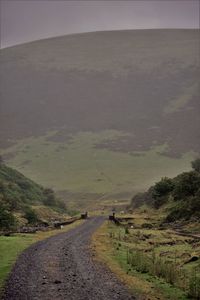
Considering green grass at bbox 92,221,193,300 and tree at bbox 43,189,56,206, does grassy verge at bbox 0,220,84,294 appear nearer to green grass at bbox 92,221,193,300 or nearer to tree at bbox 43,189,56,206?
green grass at bbox 92,221,193,300

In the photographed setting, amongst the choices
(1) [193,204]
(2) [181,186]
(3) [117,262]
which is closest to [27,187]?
(2) [181,186]

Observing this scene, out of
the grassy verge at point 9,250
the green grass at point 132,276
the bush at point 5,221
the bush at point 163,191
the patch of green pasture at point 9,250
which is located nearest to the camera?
the green grass at point 132,276

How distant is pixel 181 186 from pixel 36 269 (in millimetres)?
37053

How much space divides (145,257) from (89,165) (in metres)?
140

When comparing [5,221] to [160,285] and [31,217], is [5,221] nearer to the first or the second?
[31,217]

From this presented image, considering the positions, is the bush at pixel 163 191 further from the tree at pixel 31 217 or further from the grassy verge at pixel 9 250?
the grassy verge at pixel 9 250

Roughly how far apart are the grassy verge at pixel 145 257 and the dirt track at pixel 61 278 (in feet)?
2.54

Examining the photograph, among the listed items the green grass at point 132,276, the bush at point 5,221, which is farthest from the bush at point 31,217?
the green grass at point 132,276

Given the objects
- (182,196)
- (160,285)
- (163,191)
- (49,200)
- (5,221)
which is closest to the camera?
(160,285)

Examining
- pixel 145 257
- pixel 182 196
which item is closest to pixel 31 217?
pixel 182 196

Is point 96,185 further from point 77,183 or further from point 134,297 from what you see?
point 134,297

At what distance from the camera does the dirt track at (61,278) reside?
668 inches

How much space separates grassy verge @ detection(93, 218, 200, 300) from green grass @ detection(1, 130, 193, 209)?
317ft

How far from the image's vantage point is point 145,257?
2591 cm
